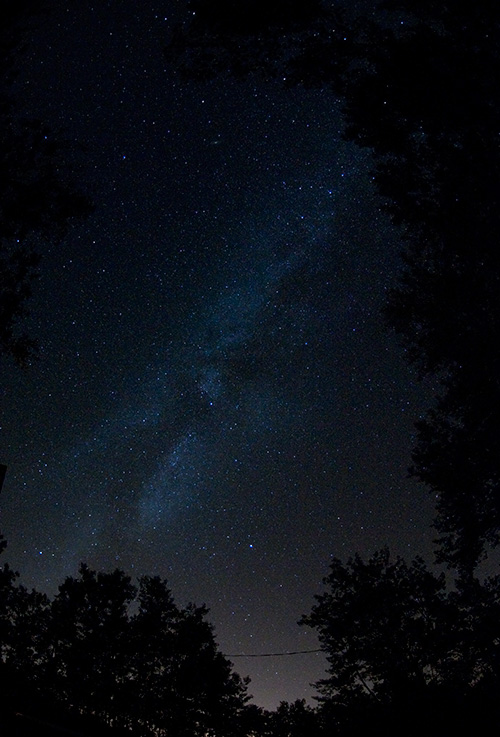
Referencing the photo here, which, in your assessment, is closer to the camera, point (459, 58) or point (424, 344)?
point (459, 58)

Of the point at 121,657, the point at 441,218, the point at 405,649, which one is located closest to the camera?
the point at 441,218

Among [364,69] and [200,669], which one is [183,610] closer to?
[200,669]

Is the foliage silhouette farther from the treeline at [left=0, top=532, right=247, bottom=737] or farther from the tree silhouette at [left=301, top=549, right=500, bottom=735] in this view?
the tree silhouette at [left=301, top=549, right=500, bottom=735]

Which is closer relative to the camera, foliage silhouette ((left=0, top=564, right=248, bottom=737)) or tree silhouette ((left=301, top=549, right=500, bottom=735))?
tree silhouette ((left=301, top=549, right=500, bottom=735))

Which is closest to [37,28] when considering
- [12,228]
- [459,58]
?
[12,228]

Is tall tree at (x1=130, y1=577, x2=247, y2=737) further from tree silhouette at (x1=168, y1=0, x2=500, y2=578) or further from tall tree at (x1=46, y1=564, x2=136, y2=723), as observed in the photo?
tree silhouette at (x1=168, y1=0, x2=500, y2=578)

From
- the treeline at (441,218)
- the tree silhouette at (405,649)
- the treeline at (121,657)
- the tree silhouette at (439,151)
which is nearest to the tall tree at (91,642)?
the treeline at (121,657)

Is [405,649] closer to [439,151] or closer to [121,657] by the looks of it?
[121,657]

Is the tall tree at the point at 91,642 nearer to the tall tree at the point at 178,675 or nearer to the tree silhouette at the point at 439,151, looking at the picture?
the tall tree at the point at 178,675

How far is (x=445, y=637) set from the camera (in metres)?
14.0

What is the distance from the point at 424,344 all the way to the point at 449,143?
449 centimetres

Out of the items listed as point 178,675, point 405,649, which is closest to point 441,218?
point 405,649

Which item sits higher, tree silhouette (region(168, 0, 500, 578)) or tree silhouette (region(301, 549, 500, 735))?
tree silhouette (region(168, 0, 500, 578))

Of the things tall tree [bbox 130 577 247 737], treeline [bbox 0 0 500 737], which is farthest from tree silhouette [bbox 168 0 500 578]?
tall tree [bbox 130 577 247 737]
